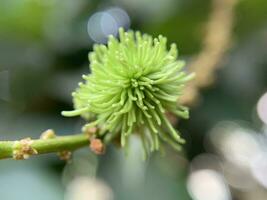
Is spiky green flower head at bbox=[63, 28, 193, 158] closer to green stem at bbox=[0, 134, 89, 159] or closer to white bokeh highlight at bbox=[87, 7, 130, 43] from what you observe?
green stem at bbox=[0, 134, 89, 159]

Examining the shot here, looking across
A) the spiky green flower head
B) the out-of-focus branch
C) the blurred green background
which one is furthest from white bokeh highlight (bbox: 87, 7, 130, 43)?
the spiky green flower head

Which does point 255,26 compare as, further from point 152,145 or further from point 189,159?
point 152,145

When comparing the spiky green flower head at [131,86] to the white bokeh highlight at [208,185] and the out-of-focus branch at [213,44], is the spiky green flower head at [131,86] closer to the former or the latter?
the out-of-focus branch at [213,44]

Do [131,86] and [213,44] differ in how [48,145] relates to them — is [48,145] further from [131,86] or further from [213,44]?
[213,44]

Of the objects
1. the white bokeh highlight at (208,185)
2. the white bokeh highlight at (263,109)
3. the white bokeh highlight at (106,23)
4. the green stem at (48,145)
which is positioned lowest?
the green stem at (48,145)

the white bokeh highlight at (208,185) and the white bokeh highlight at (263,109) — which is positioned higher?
the white bokeh highlight at (263,109)

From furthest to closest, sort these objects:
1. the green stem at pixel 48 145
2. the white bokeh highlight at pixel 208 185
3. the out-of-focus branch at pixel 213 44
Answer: the white bokeh highlight at pixel 208 185 < the out-of-focus branch at pixel 213 44 < the green stem at pixel 48 145

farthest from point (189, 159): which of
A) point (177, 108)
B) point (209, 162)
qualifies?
point (177, 108)

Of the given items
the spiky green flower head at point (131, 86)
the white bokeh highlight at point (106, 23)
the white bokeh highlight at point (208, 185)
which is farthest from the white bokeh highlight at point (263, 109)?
the spiky green flower head at point (131, 86)
